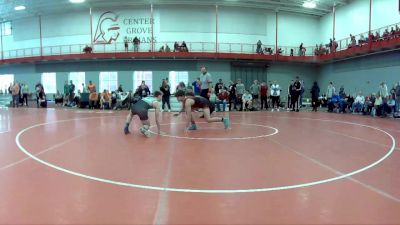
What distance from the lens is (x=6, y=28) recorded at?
36.7m

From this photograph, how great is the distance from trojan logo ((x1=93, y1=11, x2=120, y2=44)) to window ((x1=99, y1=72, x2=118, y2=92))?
3077 millimetres

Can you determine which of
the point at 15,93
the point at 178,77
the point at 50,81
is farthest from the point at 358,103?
the point at 50,81

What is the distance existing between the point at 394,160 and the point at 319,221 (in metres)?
3.54

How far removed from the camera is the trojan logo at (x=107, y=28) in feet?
103

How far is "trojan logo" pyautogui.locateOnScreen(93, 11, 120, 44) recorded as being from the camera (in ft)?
103

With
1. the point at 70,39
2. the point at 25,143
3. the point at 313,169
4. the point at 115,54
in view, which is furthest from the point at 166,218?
the point at 70,39

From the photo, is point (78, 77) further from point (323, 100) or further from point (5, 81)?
point (323, 100)

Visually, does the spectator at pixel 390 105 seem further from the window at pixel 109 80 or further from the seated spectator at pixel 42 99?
the window at pixel 109 80

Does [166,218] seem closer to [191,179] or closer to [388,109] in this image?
[191,179]

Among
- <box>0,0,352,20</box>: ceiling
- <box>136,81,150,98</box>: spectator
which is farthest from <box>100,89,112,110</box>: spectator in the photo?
<box>0,0,352,20</box>: ceiling

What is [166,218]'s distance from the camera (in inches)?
122

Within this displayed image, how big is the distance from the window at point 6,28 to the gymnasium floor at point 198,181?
3441cm

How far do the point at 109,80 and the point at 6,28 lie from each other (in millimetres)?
14945

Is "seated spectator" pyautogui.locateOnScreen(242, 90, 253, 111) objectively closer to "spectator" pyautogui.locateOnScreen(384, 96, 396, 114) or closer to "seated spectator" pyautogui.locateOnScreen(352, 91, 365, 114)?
"seated spectator" pyautogui.locateOnScreen(352, 91, 365, 114)
